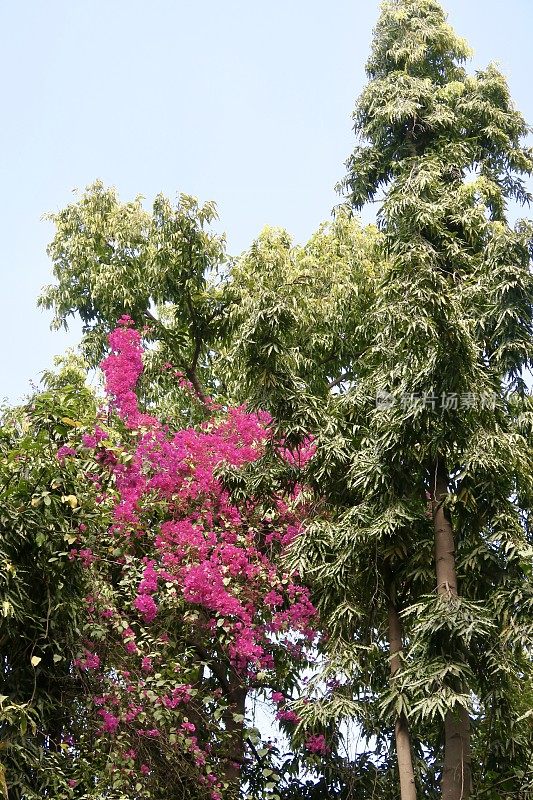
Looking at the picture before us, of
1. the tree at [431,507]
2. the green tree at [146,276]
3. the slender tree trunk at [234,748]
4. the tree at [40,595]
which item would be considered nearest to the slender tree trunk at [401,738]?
the tree at [431,507]

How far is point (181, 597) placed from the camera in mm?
8984

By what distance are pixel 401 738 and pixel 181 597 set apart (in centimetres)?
233

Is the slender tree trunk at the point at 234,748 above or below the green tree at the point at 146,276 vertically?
below

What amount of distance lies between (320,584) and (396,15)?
8871 millimetres

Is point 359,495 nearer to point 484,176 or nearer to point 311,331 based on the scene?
point 311,331

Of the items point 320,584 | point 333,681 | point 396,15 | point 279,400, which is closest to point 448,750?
point 333,681

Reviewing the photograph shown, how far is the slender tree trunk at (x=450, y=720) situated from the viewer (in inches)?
309

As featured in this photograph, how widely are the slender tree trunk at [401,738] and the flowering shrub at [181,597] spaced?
0.93 metres

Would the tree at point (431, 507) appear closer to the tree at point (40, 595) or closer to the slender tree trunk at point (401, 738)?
the slender tree trunk at point (401, 738)

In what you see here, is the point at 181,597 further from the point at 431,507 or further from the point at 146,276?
the point at 146,276

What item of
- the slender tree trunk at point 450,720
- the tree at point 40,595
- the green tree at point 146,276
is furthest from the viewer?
the green tree at point 146,276

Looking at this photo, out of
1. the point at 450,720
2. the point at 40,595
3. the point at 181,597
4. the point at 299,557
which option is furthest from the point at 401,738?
the point at 40,595

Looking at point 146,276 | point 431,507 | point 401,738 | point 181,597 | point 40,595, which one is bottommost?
point 401,738

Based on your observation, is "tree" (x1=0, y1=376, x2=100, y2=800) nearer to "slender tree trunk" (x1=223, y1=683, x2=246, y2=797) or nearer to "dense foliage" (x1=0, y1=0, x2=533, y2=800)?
"dense foliage" (x1=0, y1=0, x2=533, y2=800)
